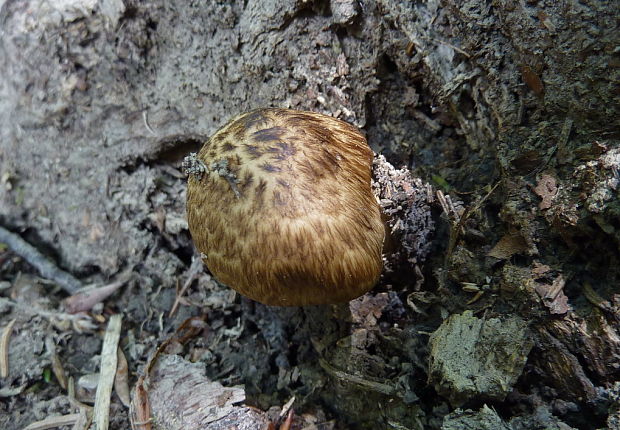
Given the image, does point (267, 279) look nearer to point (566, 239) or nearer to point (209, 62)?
point (566, 239)

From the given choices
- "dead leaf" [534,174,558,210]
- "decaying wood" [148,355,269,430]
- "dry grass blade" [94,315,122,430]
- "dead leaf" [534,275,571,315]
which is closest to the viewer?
"dead leaf" [534,275,571,315]

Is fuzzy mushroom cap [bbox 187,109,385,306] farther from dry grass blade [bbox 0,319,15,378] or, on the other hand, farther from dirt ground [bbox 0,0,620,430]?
dry grass blade [bbox 0,319,15,378]

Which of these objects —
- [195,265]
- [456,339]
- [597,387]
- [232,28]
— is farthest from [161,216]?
[597,387]

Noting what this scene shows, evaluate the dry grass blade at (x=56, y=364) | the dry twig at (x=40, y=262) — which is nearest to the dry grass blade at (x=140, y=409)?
the dry grass blade at (x=56, y=364)

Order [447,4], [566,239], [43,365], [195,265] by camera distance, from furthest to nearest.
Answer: [195,265], [43,365], [447,4], [566,239]

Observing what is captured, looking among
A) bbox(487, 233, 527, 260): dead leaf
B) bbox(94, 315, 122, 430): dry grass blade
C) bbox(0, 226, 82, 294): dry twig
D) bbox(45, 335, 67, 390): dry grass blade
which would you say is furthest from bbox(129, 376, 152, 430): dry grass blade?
bbox(487, 233, 527, 260): dead leaf

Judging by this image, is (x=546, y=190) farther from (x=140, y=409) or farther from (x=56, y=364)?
(x=56, y=364)
